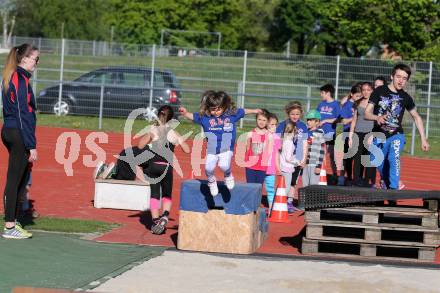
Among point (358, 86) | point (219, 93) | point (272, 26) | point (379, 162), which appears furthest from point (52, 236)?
point (272, 26)

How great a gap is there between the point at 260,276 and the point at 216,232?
1.52m

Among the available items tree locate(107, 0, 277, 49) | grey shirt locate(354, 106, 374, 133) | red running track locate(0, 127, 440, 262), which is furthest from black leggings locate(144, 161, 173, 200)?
tree locate(107, 0, 277, 49)

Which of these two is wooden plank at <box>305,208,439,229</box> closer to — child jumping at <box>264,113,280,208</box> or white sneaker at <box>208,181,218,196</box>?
white sneaker at <box>208,181,218,196</box>

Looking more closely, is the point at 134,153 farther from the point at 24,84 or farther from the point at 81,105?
the point at 81,105

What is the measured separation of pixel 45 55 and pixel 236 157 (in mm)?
20017

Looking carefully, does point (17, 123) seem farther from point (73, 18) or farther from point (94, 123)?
point (73, 18)

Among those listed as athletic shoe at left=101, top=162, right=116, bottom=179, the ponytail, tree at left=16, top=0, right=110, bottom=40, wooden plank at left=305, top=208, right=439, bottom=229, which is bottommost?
wooden plank at left=305, top=208, right=439, bottom=229

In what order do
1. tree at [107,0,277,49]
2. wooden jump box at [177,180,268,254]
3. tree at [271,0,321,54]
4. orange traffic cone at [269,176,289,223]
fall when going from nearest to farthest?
wooden jump box at [177,180,268,254] < orange traffic cone at [269,176,289,223] < tree at [107,0,277,49] < tree at [271,0,321,54]

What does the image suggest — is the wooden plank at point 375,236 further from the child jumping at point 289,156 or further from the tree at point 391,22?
the tree at point 391,22

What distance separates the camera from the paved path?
8.16 m

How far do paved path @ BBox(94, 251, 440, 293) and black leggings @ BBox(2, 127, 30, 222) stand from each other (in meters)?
1.88

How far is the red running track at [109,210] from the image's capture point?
11.0m

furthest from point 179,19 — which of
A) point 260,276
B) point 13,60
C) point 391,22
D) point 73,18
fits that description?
point 260,276

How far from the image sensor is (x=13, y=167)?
33.3 feet
